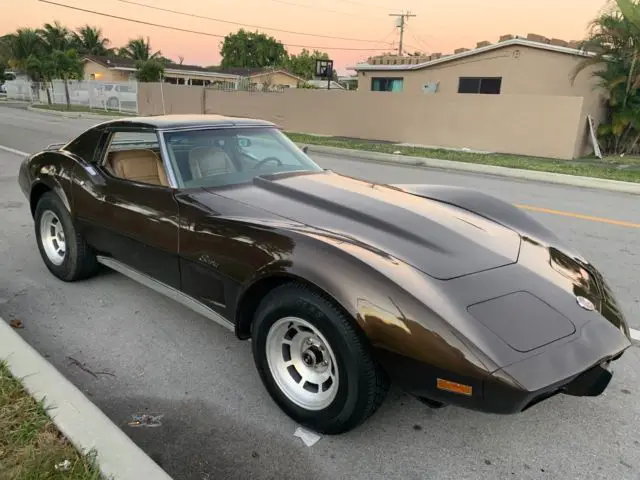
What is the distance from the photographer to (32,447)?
2201 mm

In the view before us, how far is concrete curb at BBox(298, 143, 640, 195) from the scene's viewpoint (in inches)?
417

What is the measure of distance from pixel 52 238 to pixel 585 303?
4.05 metres

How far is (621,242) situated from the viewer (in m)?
6.13

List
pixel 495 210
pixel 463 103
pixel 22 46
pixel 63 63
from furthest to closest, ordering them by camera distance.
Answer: pixel 22 46
pixel 63 63
pixel 463 103
pixel 495 210

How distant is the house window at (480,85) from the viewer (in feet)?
70.6

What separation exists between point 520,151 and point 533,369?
15265 mm

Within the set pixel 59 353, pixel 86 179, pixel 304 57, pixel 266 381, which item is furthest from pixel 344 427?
pixel 304 57

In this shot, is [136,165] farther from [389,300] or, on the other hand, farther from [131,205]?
A: [389,300]

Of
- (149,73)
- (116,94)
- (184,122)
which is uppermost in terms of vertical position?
(149,73)

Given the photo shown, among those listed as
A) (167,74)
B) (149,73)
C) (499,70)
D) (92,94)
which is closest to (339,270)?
(499,70)

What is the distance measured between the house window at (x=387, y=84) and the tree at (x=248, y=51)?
58.9 meters

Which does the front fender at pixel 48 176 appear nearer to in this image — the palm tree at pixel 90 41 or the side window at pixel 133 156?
→ the side window at pixel 133 156

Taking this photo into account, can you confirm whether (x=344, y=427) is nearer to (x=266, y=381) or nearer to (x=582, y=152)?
(x=266, y=381)

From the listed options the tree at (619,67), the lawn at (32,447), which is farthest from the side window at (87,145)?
the tree at (619,67)
